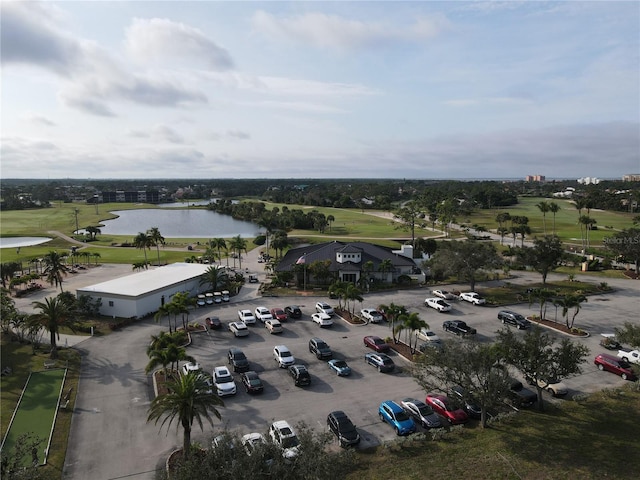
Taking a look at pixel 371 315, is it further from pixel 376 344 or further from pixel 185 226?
pixel 185 226

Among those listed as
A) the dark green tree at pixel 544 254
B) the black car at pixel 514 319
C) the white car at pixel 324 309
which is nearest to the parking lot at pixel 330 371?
the black car at pixel 514 319

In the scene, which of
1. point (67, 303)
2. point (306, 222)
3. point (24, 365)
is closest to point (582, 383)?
point (24, 365)

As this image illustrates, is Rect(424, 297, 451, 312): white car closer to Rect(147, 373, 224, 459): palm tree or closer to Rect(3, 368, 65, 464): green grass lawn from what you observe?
Rect(147, 373, 224, 459): palm tree

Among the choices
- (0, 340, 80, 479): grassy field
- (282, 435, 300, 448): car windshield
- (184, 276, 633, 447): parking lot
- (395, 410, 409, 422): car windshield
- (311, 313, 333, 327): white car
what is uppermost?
(282, 435, 300, 448): car windshield

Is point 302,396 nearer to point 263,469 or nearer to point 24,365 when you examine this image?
point 263,469

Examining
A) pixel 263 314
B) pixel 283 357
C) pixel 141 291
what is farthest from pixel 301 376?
pixel 141 291

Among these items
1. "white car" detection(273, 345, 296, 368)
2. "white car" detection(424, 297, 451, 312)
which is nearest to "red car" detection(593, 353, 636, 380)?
"white car" detection(424, 297, 451, 312)
